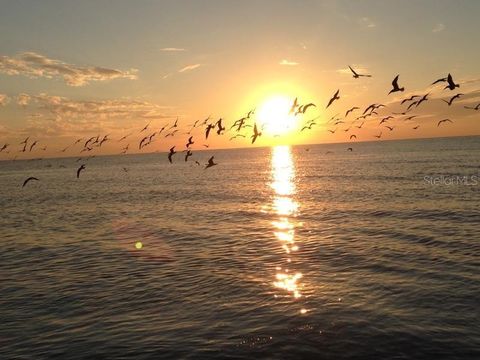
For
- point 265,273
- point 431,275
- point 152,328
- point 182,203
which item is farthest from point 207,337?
point 182,203

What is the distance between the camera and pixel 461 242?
26.0 metres

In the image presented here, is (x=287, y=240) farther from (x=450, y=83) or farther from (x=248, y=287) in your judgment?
(x=450, y=83)

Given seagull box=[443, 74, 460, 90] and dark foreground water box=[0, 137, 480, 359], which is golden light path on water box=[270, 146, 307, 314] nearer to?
dark foreground water box=[0, 137, 480, 359]

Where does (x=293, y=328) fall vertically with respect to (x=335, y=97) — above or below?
below

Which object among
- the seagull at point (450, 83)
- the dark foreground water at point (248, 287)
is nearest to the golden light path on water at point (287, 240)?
the dark foreground water at point (248, 287)

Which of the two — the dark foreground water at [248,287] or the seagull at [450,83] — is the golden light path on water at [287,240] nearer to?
the dark foreground water at [248,287]

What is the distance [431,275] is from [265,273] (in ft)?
25.8

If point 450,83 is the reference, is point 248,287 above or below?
below

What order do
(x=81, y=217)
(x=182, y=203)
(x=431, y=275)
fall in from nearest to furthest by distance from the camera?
(x=431, y=275) → (x=81, y=217) → (x=182, y=203)

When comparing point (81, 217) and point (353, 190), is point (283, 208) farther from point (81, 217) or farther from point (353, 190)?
point (81, 217)

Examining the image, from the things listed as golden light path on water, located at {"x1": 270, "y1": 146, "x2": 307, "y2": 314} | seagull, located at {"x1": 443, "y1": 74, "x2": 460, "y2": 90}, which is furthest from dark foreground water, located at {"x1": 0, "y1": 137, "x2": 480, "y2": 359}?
seagull, located at {"x1": 443, "y1": 74, "x2": 460, "y2": 90}

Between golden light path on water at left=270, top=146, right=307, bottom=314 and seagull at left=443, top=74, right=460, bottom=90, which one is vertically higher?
seagull at left=443, top=74, right=460, bottom=90

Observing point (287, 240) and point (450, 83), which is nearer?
point (450, 83)

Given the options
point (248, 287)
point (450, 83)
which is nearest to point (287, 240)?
point (248, 287)
